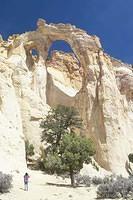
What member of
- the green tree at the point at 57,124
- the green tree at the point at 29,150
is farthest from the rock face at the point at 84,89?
the green tree at the point at 57,124

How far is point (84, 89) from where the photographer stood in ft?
169

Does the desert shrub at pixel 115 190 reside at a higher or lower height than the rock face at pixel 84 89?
lower

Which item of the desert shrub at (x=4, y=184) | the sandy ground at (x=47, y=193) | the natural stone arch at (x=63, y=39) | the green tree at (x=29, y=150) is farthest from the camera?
the natural stone arch at (x=63, y=39)

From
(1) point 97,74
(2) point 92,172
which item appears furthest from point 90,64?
(2) point 92,172

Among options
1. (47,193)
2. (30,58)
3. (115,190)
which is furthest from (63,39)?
(115,190)

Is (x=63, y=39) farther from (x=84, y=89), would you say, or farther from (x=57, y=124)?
(x=57, y=124)

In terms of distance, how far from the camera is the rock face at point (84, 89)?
46406 mm

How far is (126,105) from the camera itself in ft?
177

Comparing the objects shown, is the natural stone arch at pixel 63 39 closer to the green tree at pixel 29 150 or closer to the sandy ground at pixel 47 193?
the green tree at pixel 29 150

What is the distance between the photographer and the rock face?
1827 inches

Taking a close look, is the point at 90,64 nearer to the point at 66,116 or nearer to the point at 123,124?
the point at 123,124

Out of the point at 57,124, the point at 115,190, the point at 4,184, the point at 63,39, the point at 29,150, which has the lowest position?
the point at 115,190

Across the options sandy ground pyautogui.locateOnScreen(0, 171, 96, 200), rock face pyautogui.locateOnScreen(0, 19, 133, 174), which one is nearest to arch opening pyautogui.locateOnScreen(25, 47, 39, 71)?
rock face pyautogui.locateOnScreen(0, 19, 133, 174)

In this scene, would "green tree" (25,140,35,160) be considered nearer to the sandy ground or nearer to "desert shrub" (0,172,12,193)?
the sandy ground
